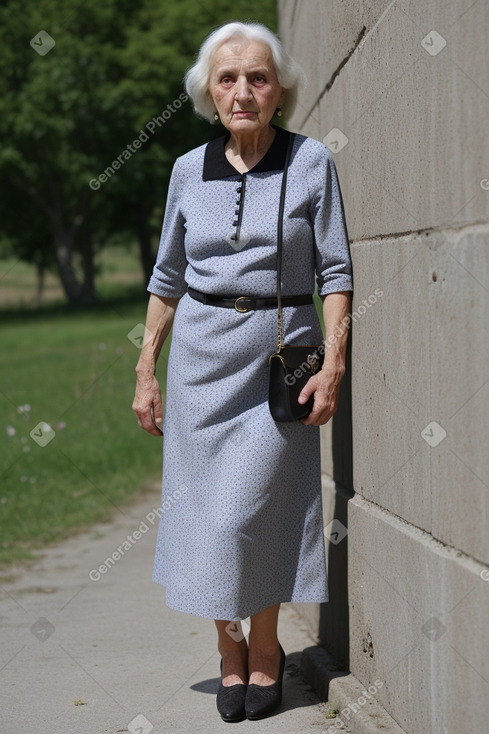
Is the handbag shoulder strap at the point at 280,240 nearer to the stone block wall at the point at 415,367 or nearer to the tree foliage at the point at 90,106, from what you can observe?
the stone block wall at the point at 415,367

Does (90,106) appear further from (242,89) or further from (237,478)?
(237,478)

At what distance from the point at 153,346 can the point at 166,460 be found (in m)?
0.43

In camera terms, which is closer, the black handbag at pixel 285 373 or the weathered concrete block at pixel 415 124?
the weathered concrete block at pixel 415 124

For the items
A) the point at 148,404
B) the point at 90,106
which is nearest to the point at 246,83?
the point at 148,404

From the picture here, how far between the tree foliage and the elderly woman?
35.6 meters

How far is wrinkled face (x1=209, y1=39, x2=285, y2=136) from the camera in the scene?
3781mm

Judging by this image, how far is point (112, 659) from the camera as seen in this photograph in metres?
4.68

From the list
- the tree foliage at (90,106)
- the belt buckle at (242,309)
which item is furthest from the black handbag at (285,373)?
the tree foliage at (90,106)

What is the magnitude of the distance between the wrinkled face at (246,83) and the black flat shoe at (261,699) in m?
1.91

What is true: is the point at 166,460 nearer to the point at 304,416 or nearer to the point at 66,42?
the point at 304,416

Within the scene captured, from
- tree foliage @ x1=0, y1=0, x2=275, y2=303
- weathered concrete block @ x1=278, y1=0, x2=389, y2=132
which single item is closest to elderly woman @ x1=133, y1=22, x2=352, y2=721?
weathered concrete block @ x1=278, y1=0, x2=389, y2=132

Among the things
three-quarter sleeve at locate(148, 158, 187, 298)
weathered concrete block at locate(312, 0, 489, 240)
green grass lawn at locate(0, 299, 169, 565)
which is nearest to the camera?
weathered concrete block at locate(312, 0, 489, 240)

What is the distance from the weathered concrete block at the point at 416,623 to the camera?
274 centimetres

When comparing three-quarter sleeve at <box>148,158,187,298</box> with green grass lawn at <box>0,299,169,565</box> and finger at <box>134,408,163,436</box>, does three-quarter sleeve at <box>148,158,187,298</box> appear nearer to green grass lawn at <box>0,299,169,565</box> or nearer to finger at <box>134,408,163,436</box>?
finger at <box>134,408,163,436</box>
